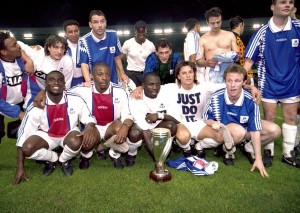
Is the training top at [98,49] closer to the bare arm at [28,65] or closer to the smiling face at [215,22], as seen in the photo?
the bare arm at [28,65]

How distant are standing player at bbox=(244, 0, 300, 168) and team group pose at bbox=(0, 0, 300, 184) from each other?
0.01 m

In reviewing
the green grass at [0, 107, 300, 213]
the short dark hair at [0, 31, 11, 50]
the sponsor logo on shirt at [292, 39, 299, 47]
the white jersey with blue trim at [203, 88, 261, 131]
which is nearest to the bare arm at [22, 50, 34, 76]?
the short dark hair at [0, 31, 11, 50]

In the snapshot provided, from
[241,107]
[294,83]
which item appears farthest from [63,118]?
[294,83]

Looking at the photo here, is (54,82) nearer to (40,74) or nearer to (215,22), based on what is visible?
(40,74)

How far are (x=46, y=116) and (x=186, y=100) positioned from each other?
1831mm

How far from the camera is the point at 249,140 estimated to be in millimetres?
4215

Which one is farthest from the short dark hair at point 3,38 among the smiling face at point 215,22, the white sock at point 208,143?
the smiling face at point 215,22

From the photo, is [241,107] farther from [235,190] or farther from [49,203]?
[49,203]

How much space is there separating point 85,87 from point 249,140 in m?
2.31

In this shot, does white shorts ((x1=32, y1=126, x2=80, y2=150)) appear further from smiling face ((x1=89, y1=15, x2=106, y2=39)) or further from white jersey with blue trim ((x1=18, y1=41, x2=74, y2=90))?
smiling face ((x1=89, y1=15, x2=106, y2=39))

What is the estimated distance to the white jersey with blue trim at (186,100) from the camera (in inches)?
169

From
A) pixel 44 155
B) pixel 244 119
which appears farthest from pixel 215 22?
pixel 44 155

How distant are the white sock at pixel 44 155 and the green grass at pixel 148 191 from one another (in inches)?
7.4

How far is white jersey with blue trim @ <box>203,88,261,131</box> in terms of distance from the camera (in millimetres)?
3876
